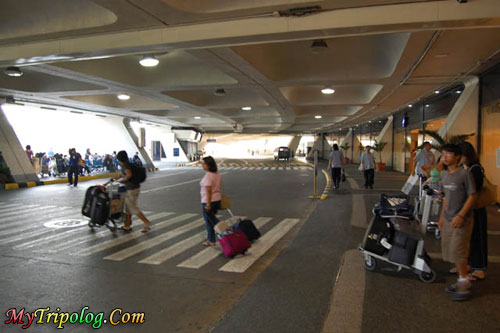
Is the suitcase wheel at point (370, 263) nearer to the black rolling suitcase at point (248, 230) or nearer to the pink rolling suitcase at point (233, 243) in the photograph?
the pink rolling suitcase at point (233, 243)

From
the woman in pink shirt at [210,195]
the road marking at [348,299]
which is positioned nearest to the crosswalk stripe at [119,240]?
the woman in pink shirt at [210,195]

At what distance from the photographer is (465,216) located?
414 cm

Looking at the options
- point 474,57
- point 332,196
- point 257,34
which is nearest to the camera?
point 257,34

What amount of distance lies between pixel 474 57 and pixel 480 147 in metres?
4.03

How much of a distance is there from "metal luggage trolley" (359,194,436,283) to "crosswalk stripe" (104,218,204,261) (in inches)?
158

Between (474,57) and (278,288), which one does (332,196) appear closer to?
(474,57)

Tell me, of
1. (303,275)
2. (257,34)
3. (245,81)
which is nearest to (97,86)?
(245,81)

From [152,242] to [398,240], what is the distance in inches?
182

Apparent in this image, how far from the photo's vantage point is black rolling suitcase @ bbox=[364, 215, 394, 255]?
195 inches

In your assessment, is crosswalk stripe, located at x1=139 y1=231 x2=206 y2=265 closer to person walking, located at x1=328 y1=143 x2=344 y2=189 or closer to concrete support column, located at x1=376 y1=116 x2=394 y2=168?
person walking, located at x1=328 y1=143 x2=344 y2=189

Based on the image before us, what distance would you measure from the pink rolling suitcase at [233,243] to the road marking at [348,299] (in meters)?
1.70

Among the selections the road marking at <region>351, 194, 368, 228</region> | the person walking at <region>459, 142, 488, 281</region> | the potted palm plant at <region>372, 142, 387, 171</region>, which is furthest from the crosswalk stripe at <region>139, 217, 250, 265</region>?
the potted palm plant at <region>372, 142, 387, 171</region>

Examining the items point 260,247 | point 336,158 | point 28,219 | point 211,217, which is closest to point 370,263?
point 260,247

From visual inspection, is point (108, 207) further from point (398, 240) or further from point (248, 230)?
point (398, 240)
